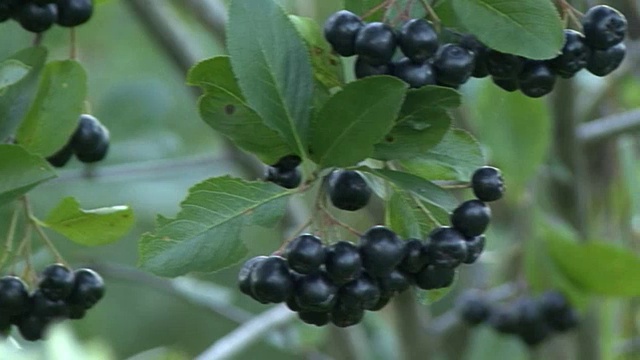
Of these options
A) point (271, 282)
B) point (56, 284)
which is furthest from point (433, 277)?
point (56, 284)

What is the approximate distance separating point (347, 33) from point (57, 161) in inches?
13.5

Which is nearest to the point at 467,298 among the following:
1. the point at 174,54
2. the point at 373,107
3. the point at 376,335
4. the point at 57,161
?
the point at 376,335

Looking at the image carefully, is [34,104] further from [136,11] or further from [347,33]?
[136,11]

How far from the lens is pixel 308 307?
0.87 m

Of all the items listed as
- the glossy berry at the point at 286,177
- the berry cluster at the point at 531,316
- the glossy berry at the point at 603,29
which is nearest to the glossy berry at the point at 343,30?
the glossy berry at the point at 286,177

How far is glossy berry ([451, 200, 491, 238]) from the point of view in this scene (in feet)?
3.00

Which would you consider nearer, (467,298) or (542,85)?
(542,85)

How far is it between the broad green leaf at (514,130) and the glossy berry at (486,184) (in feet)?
2.43

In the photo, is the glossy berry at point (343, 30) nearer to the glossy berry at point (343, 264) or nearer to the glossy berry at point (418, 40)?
the glossy berry at point (418, 40)

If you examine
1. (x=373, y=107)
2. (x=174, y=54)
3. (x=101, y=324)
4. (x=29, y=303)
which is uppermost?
(x=373, y=107)

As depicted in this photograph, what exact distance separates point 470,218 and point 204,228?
21 centimetres

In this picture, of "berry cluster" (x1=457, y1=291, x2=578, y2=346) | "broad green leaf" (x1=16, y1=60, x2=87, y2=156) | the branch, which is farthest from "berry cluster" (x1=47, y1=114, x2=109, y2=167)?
"berry cluster" (x1=457, y1=291, x2=578, y2=346)

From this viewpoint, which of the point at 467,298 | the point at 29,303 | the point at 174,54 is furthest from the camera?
the point at 174,54

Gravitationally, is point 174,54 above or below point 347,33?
below
